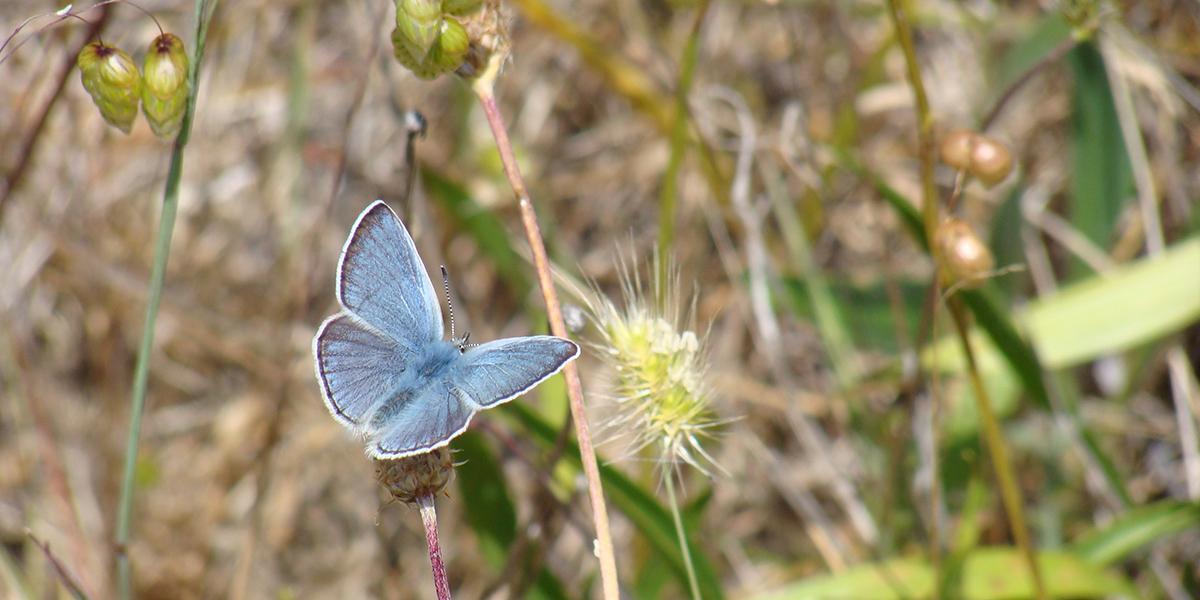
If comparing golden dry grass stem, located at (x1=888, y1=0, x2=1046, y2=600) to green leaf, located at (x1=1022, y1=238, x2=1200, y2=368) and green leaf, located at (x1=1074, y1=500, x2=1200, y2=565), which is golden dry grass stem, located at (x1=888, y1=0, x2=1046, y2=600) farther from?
green leaf, located at (x1=1022, y1=238, x2=1200, y2=368)

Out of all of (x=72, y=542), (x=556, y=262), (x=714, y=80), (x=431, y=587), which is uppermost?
(x=714, y=80)

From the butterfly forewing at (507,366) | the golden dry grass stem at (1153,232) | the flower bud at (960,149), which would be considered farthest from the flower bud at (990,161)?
the golden dry grass stem at (1153,232)

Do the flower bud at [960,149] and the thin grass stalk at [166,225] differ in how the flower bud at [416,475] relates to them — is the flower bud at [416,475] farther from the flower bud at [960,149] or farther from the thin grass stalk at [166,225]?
the flower bud at [960,149]

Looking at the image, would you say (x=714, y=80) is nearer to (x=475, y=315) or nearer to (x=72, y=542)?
(x=475, y=315)

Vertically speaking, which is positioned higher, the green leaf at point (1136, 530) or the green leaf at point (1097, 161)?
the green leaf at point (1097, 161)

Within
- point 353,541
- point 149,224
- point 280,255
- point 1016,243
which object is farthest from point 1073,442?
point 149,224

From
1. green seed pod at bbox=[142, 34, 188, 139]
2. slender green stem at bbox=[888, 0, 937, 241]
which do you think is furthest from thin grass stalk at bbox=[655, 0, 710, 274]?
green seed pod at bbox=[142, 34, 188, 139]
